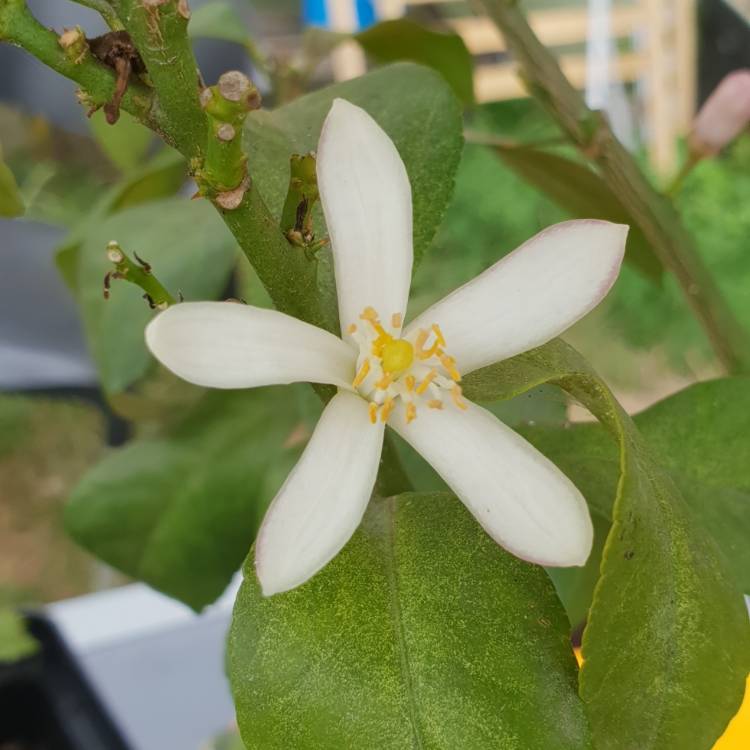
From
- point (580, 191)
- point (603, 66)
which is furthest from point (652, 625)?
point (603, 66)

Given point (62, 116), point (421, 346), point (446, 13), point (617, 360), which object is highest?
point (421, 346)

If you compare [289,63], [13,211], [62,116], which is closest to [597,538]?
[13,211]

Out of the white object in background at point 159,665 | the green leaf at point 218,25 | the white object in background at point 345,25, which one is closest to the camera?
the green leaf at point 218,25

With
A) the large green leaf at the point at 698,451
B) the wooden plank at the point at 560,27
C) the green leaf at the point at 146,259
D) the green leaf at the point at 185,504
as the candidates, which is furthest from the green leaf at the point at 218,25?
the wooden plank at the point at 560,27

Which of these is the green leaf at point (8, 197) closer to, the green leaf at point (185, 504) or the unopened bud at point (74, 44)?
Answer: the unopened bud at point (74, 44)

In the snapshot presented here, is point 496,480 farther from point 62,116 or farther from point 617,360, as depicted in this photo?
point 617,360

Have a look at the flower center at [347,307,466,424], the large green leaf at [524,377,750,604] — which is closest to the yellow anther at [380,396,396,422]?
the flower center at [347,307,466,424]

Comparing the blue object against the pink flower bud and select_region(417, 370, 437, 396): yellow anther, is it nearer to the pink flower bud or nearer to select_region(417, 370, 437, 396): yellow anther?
the pink flower bud
